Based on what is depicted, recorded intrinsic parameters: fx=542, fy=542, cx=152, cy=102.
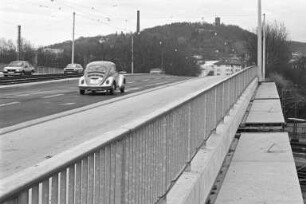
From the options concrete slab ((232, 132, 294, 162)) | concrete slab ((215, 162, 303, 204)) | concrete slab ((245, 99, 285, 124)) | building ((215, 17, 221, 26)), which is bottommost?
concrete slab ((215, 162, 303, 204))

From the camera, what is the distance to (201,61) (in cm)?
12162

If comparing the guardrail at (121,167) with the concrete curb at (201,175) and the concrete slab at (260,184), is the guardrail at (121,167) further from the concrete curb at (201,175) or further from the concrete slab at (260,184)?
the concrete slab at (260,184)

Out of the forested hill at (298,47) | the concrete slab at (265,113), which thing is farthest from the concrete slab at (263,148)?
the forested hill at (298,47)

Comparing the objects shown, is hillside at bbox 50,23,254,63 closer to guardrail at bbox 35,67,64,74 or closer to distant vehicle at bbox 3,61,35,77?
guardrail at bbox 35,67,64,74

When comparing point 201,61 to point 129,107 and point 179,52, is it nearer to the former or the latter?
point 179,52

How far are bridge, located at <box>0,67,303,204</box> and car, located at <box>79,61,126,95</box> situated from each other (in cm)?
1300

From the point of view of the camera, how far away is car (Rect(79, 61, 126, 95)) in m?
30.1

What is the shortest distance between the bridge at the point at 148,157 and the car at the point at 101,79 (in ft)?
42.7

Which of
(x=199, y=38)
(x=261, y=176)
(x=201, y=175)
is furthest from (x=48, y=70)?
(x=201, y=175)

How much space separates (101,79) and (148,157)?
26267 millimetres

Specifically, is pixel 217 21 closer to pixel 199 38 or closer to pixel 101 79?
pixel 199 38

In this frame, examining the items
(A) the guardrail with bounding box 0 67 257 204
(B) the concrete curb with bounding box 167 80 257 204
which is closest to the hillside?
(B) the concrete curb with bounding box 167 80 257 204

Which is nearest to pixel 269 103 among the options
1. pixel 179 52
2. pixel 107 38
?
pixel 107 38

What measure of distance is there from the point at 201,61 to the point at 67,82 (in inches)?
3109
